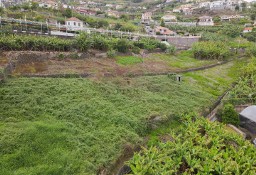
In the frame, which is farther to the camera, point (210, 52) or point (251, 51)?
point (251, 51)

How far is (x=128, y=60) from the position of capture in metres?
37.0

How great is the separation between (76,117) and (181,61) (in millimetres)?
30372

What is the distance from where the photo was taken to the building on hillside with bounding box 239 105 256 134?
22856 millimetres

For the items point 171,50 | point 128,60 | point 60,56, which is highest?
point 171,50

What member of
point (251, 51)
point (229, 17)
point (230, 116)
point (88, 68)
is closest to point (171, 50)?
point (251, 51)

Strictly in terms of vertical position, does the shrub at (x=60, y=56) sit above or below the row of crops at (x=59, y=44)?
below

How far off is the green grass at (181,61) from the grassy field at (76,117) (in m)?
11.9

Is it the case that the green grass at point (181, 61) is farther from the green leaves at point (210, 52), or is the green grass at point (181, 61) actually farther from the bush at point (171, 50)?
the green leaves at point (210, 52)

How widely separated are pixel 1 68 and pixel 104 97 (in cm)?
1094

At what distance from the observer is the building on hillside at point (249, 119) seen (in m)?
22.9

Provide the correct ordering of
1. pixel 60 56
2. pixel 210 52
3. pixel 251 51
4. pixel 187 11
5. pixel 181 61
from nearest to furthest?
pixel 60 56 → pixel 181 61 → pixel 210 52 → pixel 251 51 → pixel 187 11

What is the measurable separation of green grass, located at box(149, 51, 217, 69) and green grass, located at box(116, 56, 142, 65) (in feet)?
14.7

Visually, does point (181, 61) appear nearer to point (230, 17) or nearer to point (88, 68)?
point (88, 68)

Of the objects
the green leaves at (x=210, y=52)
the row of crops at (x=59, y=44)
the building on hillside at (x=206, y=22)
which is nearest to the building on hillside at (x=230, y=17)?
the building on hillside at (x=206, y=22)
